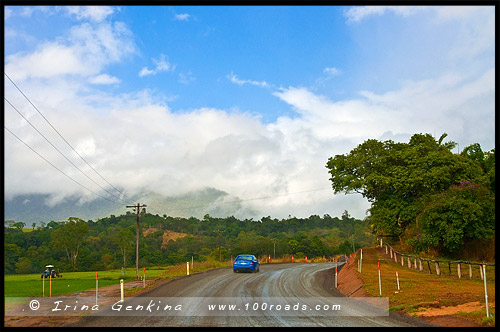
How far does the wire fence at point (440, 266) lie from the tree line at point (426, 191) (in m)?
1.41

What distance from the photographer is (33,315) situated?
15.2m

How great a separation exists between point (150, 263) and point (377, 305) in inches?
3551

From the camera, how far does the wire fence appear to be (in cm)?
2712

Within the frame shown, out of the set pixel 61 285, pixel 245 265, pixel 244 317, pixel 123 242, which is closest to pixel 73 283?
pixel 61 285

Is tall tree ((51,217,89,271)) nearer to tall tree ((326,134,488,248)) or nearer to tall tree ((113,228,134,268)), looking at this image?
tall tree ((113,228,134,268))

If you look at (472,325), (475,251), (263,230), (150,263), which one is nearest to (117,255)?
(150,263)

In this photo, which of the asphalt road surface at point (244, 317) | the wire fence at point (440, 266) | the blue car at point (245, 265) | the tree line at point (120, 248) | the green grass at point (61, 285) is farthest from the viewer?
the tree line at point (120, 248)

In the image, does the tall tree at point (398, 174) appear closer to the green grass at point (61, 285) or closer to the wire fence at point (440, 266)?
the wire fence at point (440, 266)

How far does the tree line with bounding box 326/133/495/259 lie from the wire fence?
1.41 metres

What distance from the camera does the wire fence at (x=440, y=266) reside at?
89.0ft

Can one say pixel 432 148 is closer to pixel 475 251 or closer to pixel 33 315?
pixel 475 251

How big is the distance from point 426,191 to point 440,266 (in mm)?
7710

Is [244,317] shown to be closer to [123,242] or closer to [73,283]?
[73,283]

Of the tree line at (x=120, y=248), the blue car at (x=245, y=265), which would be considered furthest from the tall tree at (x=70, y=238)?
the blue car at (x=245, y=265)
